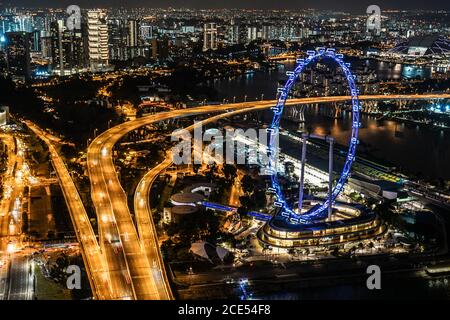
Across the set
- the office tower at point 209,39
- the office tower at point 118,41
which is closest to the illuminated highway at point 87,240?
the office tower at point 118,41

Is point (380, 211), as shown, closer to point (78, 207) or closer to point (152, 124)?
point (78, 207)

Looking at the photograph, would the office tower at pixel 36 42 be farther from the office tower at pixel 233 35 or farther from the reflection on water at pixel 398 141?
the reflection on water at pixel 398 141

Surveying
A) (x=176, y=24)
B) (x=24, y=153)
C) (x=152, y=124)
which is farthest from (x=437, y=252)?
(x=176, y=24)

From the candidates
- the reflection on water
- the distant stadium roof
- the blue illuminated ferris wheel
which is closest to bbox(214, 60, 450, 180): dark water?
the reflection on water

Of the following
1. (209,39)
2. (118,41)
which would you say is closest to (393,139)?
(118,41)

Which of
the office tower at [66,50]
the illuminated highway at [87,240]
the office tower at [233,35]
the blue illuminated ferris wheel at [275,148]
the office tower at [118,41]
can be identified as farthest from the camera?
the office tower at [233,35]
